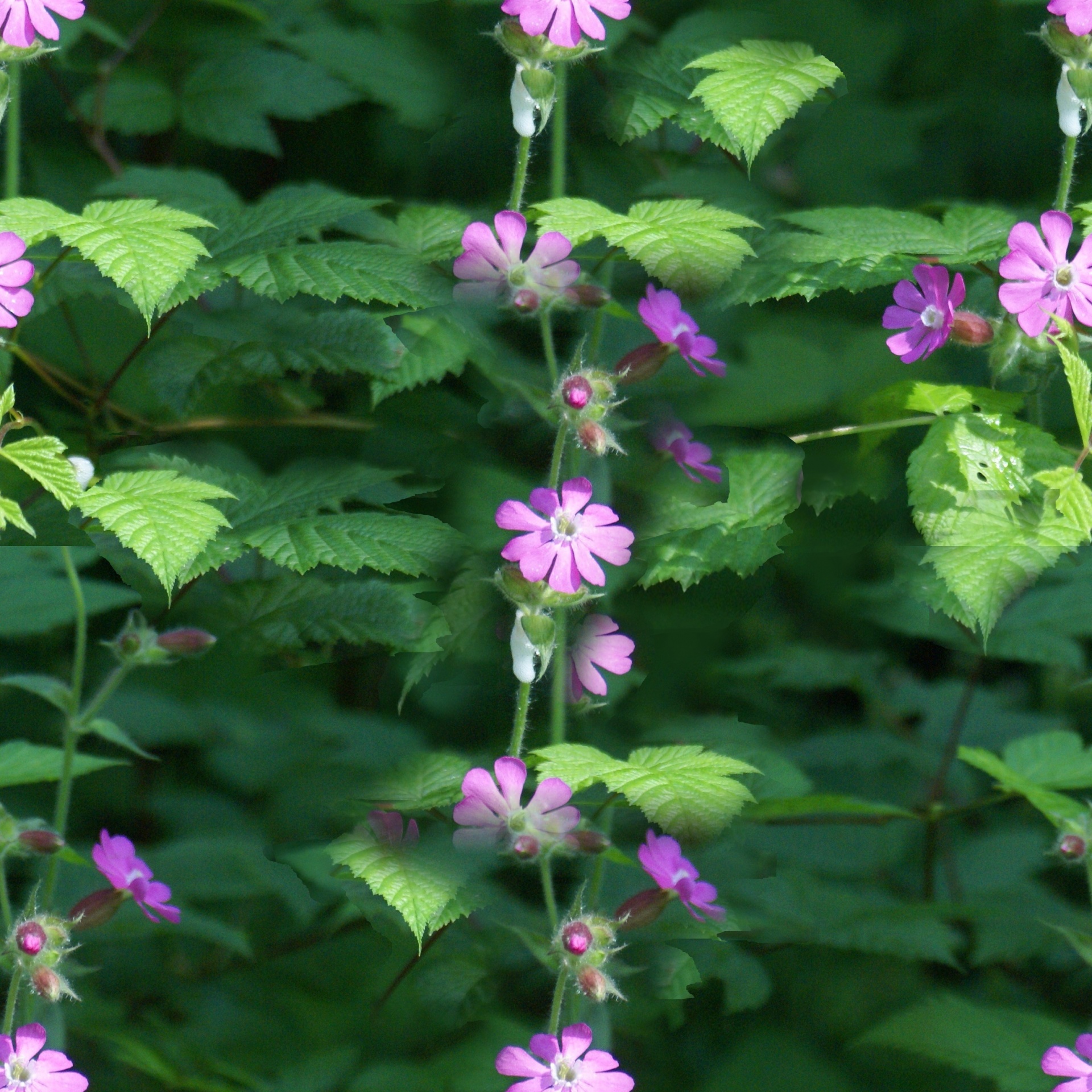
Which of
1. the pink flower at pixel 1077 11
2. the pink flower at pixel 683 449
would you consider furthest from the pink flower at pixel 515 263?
the pink flower at pixel 1077 11

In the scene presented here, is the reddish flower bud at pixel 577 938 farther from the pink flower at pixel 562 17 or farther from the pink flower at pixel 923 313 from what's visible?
the pink flower at pixel 562 17

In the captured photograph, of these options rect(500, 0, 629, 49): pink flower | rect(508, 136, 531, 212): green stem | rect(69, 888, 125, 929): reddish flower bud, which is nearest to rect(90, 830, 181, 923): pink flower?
rect(69, 888, 125, 929): reddish flower bud

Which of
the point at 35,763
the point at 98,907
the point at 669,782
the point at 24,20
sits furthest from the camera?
the point at 35,763

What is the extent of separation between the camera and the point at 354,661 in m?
2.34

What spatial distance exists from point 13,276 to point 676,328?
67 centimetres

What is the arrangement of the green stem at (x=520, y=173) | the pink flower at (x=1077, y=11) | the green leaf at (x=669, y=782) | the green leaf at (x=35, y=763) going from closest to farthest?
the green leaf at (x=669, y=782) < the pink flower at (x=1077, y=11) < the green stem at (x=520, y=173) < the green leaf at (x=35, y=763)

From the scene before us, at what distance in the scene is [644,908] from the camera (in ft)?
4.27

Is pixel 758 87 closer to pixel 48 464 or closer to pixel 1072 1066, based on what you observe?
pixel 48 464

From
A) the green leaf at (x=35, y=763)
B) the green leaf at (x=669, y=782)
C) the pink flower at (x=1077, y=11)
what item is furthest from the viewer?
the green leaf at (x=35, y=763)

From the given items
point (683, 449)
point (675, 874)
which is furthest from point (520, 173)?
point (675, 874)

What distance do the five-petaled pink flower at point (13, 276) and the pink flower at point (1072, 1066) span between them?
1175 mm

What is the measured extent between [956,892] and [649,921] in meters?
0.96

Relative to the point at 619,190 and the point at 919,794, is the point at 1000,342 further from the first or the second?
the point at 919,794

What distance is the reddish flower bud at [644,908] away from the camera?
51.3 inches
